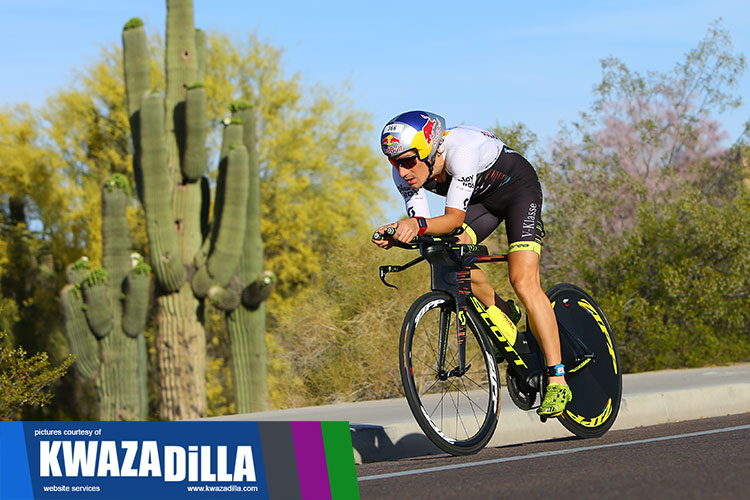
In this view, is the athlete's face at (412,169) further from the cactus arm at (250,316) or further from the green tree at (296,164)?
the green tree at (296,164)

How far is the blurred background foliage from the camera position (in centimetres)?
1351

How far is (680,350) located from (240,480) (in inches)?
422

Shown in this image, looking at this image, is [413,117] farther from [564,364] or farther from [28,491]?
[28,491]

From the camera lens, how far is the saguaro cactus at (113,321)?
21672mm

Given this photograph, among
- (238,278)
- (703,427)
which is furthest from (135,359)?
(703,427)

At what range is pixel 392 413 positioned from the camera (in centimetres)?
803

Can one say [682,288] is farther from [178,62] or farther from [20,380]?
[178,62]

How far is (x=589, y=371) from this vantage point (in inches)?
277

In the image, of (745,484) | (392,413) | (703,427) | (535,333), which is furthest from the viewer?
(392,413)

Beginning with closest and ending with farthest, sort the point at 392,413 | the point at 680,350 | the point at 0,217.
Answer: the point at 392,413 < the point at 680,350 < the point at 0,217

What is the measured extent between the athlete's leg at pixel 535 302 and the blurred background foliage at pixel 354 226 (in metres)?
4.41

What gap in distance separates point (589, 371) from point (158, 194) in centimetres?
1488

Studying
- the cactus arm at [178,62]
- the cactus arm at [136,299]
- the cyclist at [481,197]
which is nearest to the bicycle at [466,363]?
the cyclist at [481,197]

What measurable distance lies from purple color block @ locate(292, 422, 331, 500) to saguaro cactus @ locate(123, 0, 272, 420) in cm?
1578
